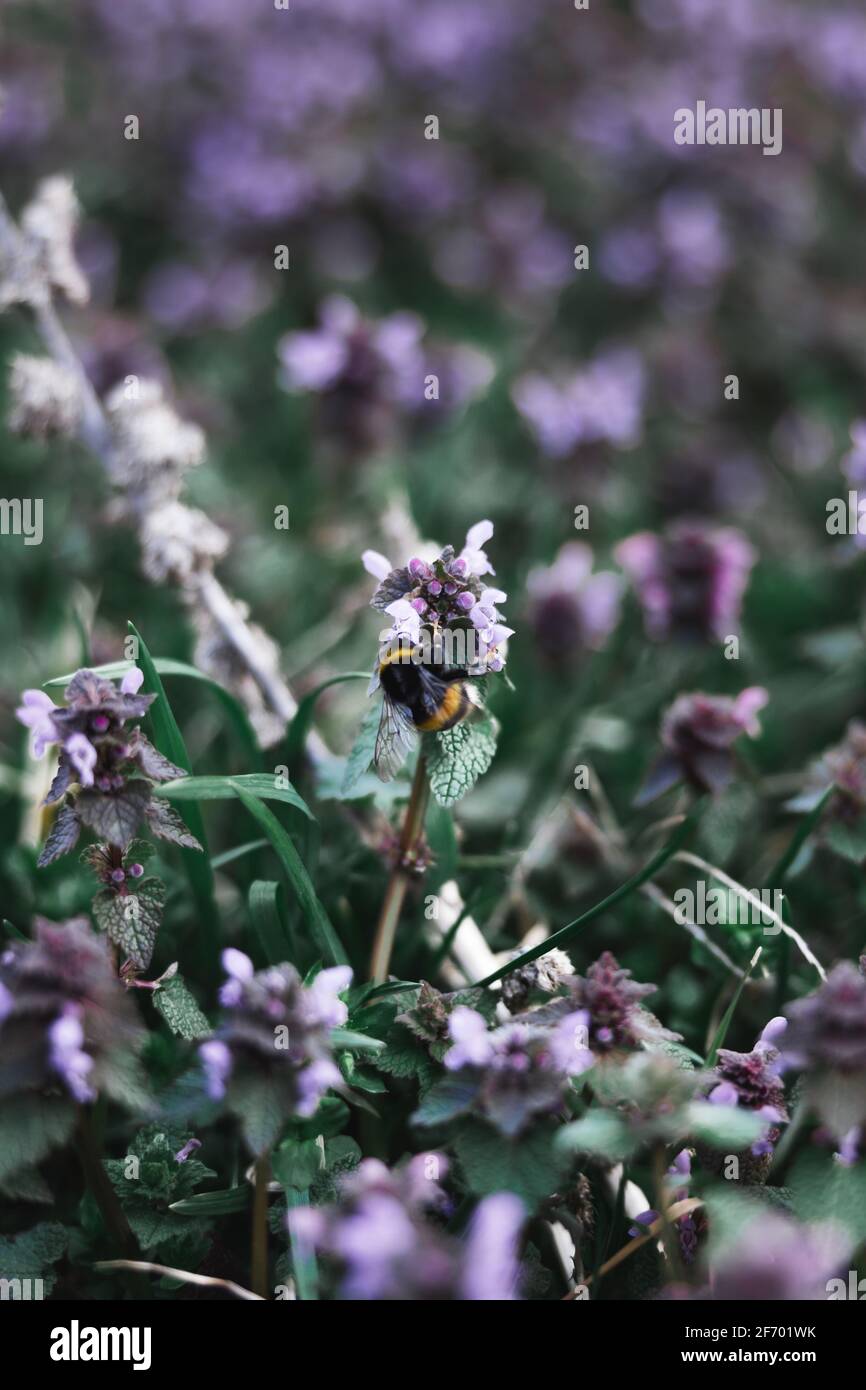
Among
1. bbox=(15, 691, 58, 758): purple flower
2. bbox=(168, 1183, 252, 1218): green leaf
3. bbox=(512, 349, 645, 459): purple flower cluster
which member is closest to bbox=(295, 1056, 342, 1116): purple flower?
bbox=(168, 1183, 252, 1218): green leaf

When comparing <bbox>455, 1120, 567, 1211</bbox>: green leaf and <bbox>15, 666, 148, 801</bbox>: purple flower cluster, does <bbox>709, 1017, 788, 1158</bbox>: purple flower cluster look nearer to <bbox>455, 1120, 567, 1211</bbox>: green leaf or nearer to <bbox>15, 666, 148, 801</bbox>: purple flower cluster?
<bbox>455, 1120, 567, 1211</bbox>: green leaf

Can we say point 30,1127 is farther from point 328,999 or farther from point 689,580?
point 689,580

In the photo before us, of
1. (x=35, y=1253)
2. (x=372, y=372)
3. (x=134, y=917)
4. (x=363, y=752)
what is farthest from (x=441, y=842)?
(x=372, y=372)

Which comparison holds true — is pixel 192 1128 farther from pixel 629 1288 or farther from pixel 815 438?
pixel 815 438

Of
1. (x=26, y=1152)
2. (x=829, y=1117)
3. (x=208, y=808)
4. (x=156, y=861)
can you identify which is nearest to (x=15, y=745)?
(x=208, y=808)

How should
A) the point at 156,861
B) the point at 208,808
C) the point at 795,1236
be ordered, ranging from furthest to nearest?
1. the point at 208,808
2. the point at 156,861
3. the point at 795,1236

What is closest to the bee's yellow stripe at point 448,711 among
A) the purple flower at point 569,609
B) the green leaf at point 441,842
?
the green leaf at point 441,842

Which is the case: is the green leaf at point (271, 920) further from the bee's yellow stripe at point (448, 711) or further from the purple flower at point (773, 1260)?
the purple flower at point (773, 1260)
